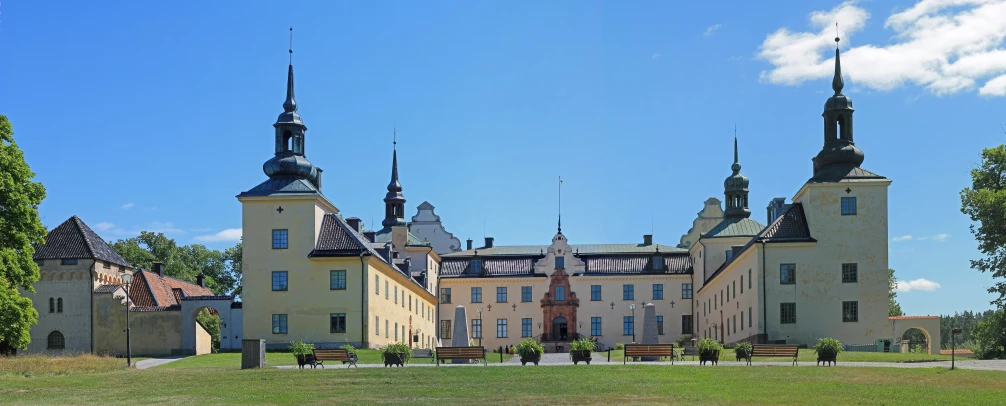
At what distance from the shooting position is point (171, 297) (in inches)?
2498

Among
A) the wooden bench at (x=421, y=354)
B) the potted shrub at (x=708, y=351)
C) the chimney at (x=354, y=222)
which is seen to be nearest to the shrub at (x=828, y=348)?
the potted shrub at (x=708, y=351)

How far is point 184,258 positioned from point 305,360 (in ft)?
199

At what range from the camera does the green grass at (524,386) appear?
22.1 meters

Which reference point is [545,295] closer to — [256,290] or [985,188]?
[256,290]

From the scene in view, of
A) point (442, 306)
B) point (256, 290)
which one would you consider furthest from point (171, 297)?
point (442, 306)

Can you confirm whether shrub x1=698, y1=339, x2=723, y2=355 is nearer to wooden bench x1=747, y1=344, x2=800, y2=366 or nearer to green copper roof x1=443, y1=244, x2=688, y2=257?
wooden bench x1=747, y1=344, x2=800, y2=366

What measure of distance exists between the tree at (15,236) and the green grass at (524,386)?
11.1 meters

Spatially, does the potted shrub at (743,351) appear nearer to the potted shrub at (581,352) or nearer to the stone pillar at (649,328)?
the stone pillar at (649,328)

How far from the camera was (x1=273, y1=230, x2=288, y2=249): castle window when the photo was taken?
172 ft

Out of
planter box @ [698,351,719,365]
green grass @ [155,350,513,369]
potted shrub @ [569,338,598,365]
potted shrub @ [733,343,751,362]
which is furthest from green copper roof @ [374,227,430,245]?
planter box @ [698,351,719,365]

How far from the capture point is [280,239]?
172 feet

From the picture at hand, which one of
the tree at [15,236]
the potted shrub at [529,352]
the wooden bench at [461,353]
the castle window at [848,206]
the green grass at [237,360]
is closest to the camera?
the potted shrub at [529,352]

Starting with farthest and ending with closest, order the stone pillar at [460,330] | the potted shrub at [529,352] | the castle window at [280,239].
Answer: the castle window at [280,239], the stone pillar at [460,330], the potted shrub at [529,352]

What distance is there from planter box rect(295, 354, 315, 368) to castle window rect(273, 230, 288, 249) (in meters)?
18.1
